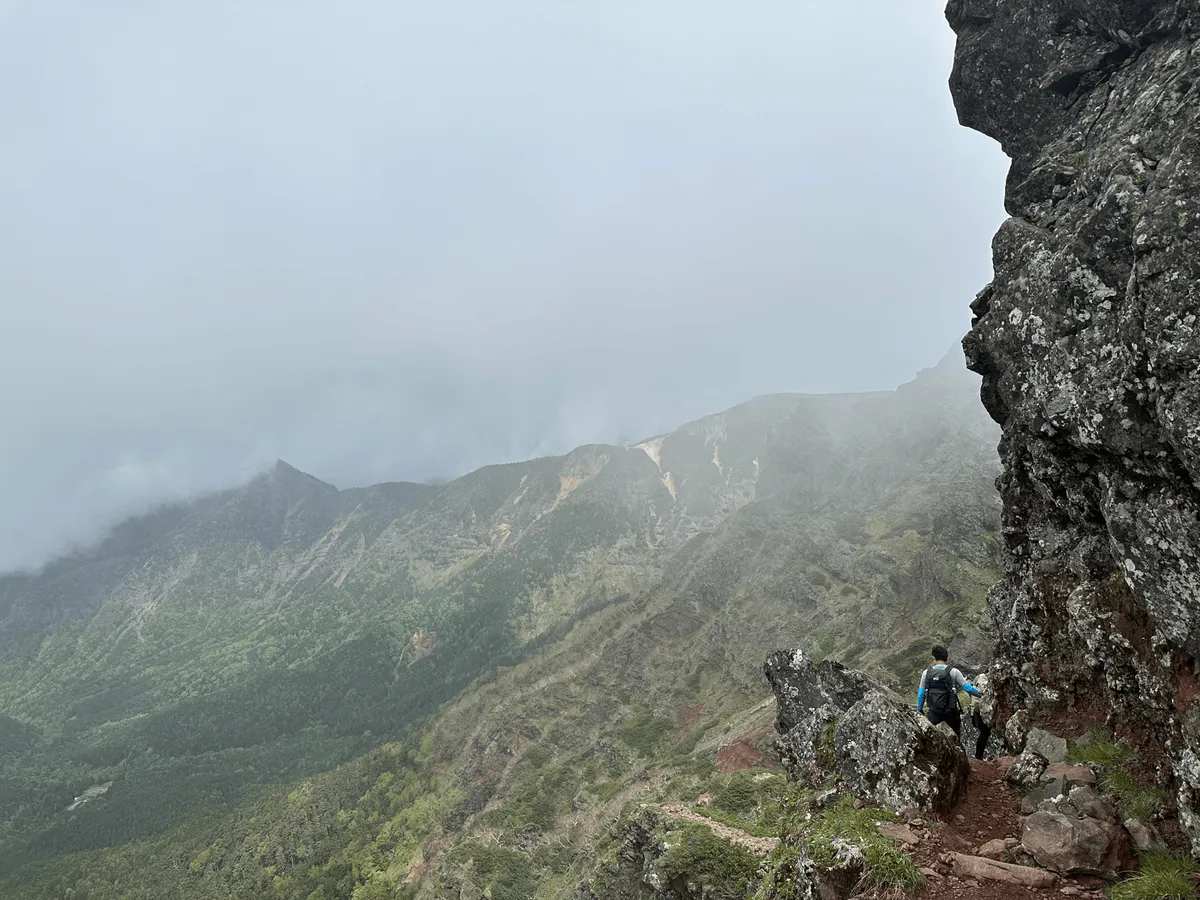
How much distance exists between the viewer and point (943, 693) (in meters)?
20.9

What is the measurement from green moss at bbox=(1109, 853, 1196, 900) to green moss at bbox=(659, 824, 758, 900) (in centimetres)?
2533

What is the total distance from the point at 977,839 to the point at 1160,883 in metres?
4.34

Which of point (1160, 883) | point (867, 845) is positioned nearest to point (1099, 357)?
point (1160, 883)

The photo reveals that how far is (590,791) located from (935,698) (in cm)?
13036

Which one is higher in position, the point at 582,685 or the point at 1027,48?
the point at 1027,48

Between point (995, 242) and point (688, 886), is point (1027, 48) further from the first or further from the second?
point (688, 886)

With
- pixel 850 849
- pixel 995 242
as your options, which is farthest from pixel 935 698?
pixel 995 242

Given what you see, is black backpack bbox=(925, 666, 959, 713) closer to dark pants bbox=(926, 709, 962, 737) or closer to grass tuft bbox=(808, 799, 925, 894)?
dark pants bbox=(926, 709, 962, 737)

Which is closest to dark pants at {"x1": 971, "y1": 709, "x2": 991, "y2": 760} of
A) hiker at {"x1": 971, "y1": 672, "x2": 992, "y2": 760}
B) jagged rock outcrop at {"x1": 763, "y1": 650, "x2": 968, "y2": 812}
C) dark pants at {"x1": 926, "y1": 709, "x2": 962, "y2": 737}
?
hiker at {"x1": 971, "y1": 672, "x2": 992, "y2": 760}

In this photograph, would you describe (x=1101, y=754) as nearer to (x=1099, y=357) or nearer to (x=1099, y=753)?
(x=1099, y=753)

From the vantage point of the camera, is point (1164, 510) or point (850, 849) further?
point (850, 849)

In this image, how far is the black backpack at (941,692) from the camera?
2080 cm

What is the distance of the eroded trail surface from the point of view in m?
12.4

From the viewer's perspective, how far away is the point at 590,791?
132375mm
